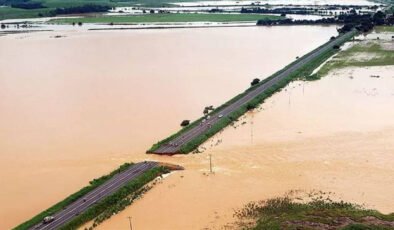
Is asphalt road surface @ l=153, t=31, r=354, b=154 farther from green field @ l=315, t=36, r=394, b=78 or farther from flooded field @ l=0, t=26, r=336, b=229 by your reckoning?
green field @ l=315, t=36, r=394, b=78

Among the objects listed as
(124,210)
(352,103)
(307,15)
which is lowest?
(124,210)

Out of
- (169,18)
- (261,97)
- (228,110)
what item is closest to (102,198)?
(228,110)

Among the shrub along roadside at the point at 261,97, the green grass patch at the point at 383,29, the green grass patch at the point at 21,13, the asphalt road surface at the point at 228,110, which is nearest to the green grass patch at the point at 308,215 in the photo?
the shrub along roadside at the point at 261,97

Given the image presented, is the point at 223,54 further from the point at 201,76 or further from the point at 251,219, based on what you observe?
the point at 251,219

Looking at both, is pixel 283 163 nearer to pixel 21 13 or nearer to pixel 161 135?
pixel 161 135

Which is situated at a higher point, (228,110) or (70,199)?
(228,110)

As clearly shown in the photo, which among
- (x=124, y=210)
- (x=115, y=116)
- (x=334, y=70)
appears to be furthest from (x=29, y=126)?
(x=334, y=70)

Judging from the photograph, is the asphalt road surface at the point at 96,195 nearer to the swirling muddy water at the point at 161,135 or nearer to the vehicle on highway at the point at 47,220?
the vehicle on highway at the point at 47,220
